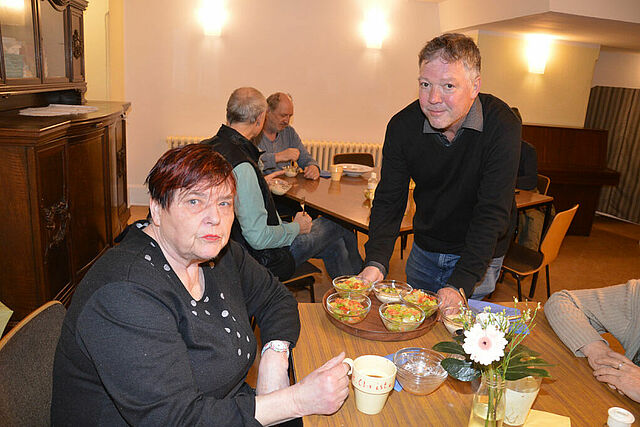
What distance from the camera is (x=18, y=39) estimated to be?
2.89 m

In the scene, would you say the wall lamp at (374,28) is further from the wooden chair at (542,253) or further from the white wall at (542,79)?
the wooden chair at (542,253)

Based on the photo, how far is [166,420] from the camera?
1.13 meters

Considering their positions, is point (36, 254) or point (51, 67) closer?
point (36, 254)

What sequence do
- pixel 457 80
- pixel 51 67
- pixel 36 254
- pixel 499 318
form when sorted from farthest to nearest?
pixel 51 67
pixel 36 254
pixel 457 80
pixel 499 318

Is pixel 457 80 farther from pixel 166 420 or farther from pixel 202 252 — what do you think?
pixel 166 420

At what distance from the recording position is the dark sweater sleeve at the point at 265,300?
5.36 ft

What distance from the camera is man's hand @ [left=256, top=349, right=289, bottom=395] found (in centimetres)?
149

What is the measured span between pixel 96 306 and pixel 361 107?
564 cm

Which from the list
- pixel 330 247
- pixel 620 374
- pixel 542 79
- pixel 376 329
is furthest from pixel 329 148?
pixel 620 374

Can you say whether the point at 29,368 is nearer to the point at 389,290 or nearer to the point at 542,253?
the point at 389,290

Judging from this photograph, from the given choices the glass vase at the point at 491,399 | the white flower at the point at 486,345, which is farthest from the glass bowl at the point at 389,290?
the white flower at the point at 486,345

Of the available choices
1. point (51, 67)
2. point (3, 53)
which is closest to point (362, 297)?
point (3, 53)

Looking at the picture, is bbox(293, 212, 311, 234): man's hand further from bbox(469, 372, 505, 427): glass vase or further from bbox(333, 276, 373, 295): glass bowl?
bbox(469, 372, 505, 427): glass vase

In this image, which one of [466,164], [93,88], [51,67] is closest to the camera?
[466,164]
